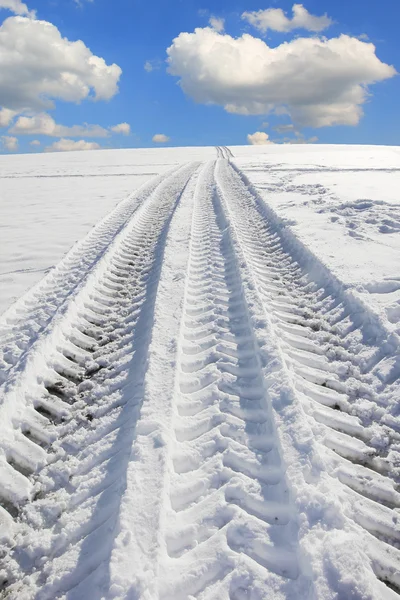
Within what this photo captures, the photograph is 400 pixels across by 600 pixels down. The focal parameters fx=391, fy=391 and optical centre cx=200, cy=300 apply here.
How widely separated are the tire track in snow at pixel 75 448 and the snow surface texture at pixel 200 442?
0.04 feet

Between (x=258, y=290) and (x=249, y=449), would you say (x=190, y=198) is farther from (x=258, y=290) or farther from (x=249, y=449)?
(x=249, y=449)

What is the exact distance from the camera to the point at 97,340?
4172 mm

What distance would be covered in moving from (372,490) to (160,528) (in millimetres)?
1282

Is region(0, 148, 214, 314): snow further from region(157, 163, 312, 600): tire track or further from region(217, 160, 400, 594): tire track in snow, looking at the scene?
region(217, 160, 400, 594): tire track in snow

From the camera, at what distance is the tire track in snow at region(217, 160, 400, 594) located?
2182 millimetres

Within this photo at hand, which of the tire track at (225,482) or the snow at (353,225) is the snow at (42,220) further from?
the snow at (353,225)

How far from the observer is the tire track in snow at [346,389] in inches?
85.9

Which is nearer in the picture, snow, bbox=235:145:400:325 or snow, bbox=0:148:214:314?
snow, bbox=235:145:400:325

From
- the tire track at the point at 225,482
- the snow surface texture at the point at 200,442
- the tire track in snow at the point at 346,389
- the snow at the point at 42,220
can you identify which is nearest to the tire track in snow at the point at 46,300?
the snow surface texture at the point at 200,442

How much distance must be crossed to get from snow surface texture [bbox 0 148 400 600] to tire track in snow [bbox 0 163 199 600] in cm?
1

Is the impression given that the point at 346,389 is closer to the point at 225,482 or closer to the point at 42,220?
the point at 225,482

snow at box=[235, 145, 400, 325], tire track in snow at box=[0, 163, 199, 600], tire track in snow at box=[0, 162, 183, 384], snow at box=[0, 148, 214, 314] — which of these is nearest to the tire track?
tire track in snow at box=[0, 163, 199, 600]

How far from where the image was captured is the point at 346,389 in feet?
10.5

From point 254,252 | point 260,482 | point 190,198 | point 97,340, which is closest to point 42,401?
point 97,340
